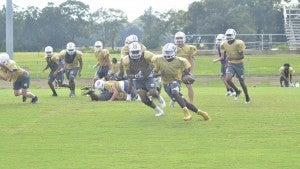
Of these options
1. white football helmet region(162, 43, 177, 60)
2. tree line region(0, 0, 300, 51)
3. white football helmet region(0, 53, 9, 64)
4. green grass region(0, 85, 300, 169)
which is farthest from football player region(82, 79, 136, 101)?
tree line region(0, 0, 300, 51)

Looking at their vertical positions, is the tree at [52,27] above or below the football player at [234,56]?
above

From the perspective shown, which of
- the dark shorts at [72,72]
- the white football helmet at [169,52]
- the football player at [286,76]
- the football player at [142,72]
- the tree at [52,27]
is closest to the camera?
the white football helmet at [169,52]

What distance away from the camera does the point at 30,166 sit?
36.9ft

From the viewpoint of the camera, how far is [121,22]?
126125 millimetres

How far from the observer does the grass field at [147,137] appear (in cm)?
1145

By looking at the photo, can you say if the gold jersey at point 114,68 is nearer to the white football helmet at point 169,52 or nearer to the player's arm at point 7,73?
the player's arm at point 7,73

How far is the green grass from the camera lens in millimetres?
11477

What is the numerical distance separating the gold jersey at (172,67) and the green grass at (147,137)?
102 cm

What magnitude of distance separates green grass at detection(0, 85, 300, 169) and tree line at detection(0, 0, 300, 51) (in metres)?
51.4

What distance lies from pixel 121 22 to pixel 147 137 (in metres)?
113

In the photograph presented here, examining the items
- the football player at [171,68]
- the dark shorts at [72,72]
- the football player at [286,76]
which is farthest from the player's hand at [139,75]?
the football player at [286,76]

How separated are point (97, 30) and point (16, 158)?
10719 centimetres

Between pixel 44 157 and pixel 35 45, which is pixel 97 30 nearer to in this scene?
pixel 35 45

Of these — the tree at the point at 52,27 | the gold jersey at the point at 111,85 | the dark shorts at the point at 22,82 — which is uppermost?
the tree at the point at 52,27
